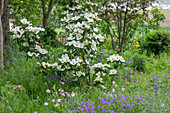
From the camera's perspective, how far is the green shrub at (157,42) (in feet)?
19.4

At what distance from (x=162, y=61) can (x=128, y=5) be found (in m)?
1.84

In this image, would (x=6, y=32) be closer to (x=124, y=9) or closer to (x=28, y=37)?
(x=28, y=37)

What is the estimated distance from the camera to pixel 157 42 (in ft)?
19.5

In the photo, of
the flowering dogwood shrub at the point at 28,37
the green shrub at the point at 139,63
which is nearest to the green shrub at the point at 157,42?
the green shrub at the point at 139,63

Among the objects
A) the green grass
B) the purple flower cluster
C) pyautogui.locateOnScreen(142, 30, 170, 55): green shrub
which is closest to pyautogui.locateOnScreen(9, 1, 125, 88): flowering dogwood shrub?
the green grass

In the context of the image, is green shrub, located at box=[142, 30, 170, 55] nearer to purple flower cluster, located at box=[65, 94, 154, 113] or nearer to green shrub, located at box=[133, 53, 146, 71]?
green shrub, located at box=[133, 53, 146, 71]

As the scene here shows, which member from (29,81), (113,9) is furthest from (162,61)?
(29,81)

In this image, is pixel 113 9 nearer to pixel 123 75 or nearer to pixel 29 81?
pixel 123 75

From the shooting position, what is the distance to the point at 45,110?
2.31m

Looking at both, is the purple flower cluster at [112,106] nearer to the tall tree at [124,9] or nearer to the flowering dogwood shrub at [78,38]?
the flowering dogwood shrub at [78,38]

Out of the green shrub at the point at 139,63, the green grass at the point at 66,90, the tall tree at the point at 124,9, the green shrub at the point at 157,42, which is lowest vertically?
the green grass at the point at 66,90

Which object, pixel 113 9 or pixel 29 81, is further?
pixel 113 9

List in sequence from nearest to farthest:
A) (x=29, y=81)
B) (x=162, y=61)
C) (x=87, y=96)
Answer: (x=87, y=96), (x=29, y=81), (x=162, y=61)

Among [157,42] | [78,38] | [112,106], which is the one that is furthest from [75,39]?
[157,42]
